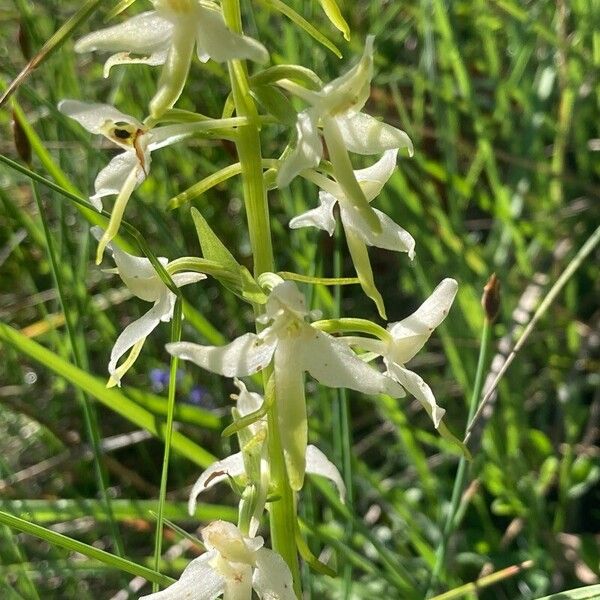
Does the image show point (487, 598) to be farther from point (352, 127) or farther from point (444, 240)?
point (352, 127)

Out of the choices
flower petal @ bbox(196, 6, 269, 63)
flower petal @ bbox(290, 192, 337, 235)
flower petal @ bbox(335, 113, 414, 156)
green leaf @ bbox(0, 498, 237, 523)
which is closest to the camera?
flower petal @ bbox(196, 6, 269, 63)

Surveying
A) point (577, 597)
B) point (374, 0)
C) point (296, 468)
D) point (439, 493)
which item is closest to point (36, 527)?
point (296, 468)

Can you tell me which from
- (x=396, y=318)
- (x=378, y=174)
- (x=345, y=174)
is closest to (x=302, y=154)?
(x=345, y=174)

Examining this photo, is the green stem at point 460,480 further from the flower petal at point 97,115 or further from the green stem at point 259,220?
the flower petal at point 97,115

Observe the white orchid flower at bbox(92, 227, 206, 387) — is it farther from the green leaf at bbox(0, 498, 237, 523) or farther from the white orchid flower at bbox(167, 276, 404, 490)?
the green leaf at bbox(0, 498, 237, 523)

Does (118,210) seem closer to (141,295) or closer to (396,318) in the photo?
(141,295)

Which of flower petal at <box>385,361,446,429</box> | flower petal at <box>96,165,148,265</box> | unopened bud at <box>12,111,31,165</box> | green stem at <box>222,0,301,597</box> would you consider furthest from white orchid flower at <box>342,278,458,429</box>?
unopened bud at <box>12,111,31,165</box>
